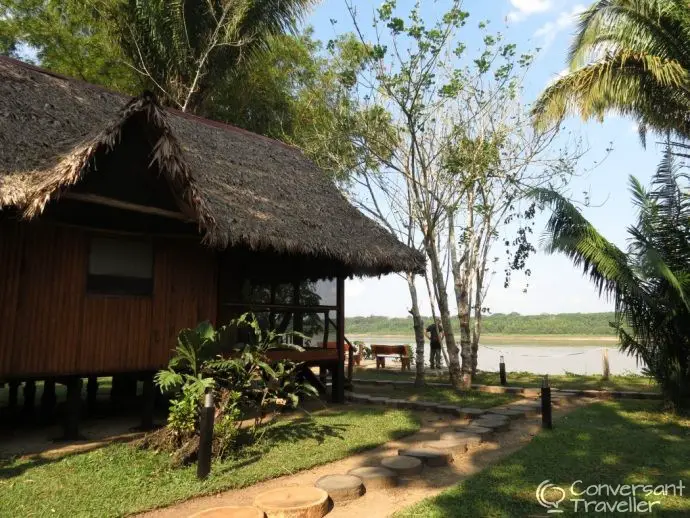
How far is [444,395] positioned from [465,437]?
384 cm

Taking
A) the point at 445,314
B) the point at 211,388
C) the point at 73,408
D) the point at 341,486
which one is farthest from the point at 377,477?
the point at 445,314

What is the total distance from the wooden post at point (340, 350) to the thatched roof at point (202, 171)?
1.51 feet

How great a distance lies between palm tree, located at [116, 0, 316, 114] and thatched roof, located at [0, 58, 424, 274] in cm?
495

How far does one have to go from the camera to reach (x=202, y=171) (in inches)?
300

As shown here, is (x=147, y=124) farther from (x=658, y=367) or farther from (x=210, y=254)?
(x=658, y=367)

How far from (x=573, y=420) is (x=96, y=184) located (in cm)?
720

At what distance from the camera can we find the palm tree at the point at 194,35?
13555 millimetres

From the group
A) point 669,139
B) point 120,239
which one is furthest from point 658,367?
point 120,239

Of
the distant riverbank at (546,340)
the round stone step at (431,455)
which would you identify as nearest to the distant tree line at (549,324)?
the distant riverbank at (546,340)

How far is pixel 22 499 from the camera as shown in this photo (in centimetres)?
406

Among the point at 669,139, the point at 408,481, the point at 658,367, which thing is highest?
the point at 669,139

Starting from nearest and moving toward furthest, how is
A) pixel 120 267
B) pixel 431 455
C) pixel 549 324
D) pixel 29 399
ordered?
pixel 431 455
pixel 120 267
pixel 29 399
pixel 549 324

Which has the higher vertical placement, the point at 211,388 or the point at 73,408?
the point at 211,388

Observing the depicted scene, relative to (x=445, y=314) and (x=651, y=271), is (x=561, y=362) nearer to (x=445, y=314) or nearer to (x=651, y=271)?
(x=445, y=314)
